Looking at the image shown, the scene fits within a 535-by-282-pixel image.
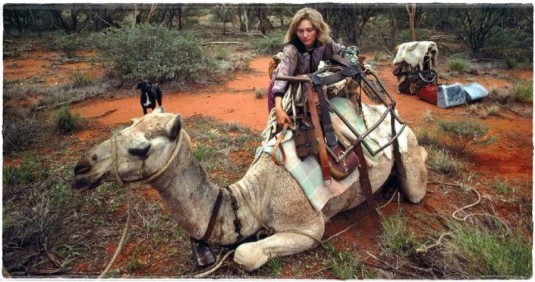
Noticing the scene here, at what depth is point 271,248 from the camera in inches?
124

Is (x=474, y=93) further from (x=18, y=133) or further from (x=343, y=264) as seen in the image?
(x=18, y=133)

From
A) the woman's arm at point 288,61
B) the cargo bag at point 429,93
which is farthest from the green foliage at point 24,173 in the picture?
the cargo bag at point 429,93

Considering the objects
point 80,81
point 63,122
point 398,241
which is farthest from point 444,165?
point 80,81

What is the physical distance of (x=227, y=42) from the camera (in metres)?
20.7

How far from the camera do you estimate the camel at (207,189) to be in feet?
8.27

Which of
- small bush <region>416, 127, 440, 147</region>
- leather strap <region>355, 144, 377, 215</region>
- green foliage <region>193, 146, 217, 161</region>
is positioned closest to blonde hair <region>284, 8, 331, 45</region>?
leather strap <region>355, 144, 377, 215</region>

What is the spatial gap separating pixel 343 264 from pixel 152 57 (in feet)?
32.1

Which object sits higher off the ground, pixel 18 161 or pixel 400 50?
pixel 400 50

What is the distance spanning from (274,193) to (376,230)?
4.11 feet

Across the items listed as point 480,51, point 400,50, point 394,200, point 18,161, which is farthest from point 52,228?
point 480,51

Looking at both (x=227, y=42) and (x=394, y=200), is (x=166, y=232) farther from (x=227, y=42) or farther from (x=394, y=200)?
(x=227, y=42)

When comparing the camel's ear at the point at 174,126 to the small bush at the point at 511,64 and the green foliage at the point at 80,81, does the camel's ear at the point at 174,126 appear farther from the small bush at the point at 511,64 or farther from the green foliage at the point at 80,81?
the small bush at the point at 511,64

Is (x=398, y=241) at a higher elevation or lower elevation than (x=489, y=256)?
lower

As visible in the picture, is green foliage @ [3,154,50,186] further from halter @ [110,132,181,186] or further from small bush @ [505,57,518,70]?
small bush @ [505,57,518,70]
